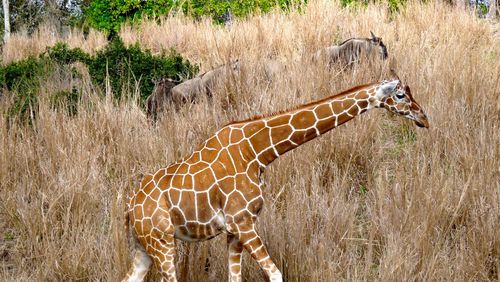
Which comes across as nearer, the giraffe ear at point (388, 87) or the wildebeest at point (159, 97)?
the giraffe ear at point (388, 87)

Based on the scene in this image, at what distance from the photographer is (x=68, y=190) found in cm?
447

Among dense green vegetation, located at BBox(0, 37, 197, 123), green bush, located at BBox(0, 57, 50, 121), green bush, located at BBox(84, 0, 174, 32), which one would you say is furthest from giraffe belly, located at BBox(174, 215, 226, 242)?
green bush, located at BBox(84, 0, 174, 32)

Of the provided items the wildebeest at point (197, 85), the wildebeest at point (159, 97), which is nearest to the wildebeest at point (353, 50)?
the wildebeest at point (197, 85)

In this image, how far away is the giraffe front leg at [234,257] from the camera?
2541mm

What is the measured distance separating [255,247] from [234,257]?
0.48 ft

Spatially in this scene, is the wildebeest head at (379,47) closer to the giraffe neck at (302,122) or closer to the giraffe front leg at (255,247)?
the giraffe neck at (302,122)

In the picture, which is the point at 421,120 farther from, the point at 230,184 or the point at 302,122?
the point at 230,184

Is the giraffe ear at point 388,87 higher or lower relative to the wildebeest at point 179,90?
higher

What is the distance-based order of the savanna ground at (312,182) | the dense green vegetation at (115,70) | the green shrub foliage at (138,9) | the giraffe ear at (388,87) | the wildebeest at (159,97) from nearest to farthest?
1. the giraffe ear at (388,87)
2. the savanna ground at (312,182)
3. the wildebeest at (159,97)
4. the dense green vegetation at (115,70)
5. the green shrub foliage at (138,9)

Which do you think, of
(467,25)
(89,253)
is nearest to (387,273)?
(89,253)

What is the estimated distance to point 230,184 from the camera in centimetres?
248

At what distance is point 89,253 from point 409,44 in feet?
18.5

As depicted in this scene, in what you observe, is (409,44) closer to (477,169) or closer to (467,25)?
(467,25)

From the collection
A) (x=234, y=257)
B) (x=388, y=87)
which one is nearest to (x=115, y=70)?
(x=234, y=257)
